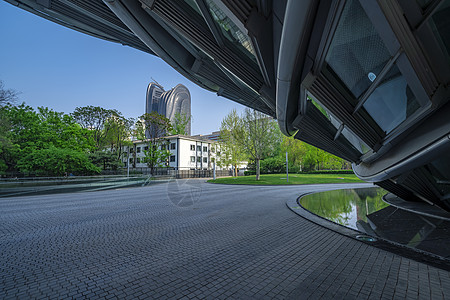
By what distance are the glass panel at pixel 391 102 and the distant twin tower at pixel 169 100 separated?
116 metres

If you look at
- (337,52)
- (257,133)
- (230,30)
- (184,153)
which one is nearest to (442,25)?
(337,52)

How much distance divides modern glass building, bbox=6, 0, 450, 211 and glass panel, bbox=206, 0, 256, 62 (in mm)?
31

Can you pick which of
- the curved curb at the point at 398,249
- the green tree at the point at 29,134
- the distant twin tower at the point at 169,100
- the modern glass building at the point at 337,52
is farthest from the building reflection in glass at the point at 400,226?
the distant twin tower at the point at 169,100

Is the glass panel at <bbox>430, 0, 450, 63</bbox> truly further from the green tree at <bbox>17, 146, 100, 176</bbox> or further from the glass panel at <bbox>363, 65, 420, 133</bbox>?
the green tree at <bbox>17, 146, 100, 176</bbox>

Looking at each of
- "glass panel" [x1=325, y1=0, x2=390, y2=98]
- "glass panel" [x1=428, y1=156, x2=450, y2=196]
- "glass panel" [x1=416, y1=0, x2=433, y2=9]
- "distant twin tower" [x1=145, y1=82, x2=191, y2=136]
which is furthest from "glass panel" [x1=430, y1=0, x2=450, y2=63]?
"distant twin tower" [x1=145, y1=82, x2=191, y2=136]

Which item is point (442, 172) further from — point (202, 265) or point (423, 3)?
point (202, 265)

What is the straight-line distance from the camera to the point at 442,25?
11.2 ft

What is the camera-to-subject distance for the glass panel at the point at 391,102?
4.72 meters

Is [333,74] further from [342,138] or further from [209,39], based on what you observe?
[342,138]

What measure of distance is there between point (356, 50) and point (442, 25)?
126 cm

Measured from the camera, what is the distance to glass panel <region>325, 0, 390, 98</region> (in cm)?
361

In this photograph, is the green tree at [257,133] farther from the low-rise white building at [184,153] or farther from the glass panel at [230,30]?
the glass panel at [230,30]

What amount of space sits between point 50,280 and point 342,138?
11.2 meters

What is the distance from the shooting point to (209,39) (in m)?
5.70
